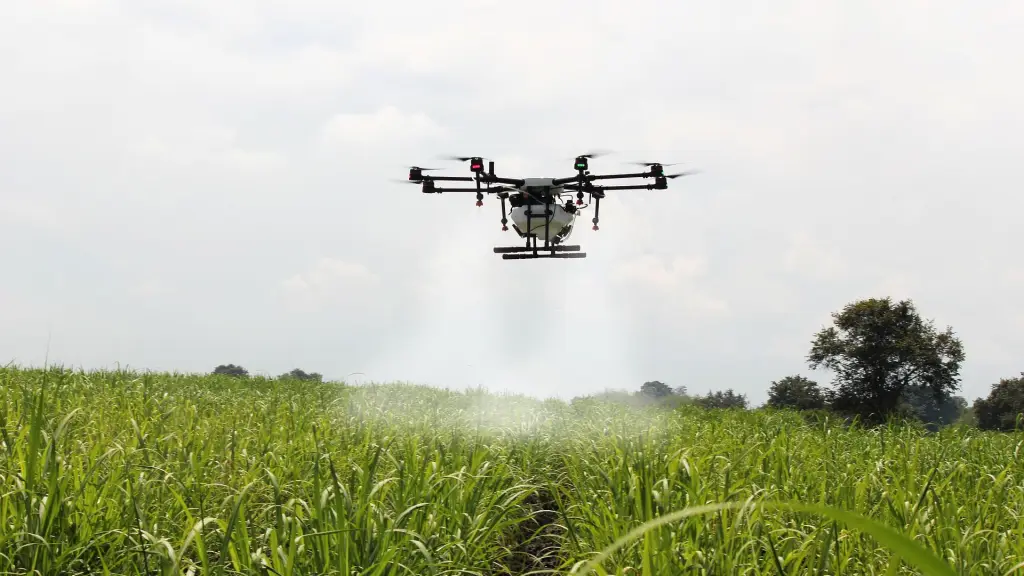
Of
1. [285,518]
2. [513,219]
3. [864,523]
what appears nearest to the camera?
[864,523]

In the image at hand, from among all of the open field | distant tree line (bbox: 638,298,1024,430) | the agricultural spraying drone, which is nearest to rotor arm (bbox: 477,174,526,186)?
the agricultural spraying drone

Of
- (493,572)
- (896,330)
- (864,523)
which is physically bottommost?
(493,572)

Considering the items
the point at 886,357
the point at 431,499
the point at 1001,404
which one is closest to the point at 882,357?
the point at 886,357

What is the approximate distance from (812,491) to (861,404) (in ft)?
141

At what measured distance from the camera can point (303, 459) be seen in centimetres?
620

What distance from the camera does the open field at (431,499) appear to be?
3.78 meters

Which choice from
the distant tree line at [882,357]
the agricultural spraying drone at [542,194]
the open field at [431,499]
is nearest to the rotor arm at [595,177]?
the agricultural spraying drone at [542,194]

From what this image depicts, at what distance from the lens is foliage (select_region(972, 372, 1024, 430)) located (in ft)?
168

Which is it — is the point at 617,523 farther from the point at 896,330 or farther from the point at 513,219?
the point at 896,330

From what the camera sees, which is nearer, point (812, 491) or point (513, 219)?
point (812, 491)

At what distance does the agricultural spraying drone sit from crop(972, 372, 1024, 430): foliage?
43.1 meters

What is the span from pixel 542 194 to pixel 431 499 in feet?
55.6

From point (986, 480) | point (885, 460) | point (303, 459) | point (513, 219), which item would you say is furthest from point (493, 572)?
point (513, 219)

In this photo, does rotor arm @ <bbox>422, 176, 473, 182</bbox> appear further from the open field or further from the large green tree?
the large green tree
